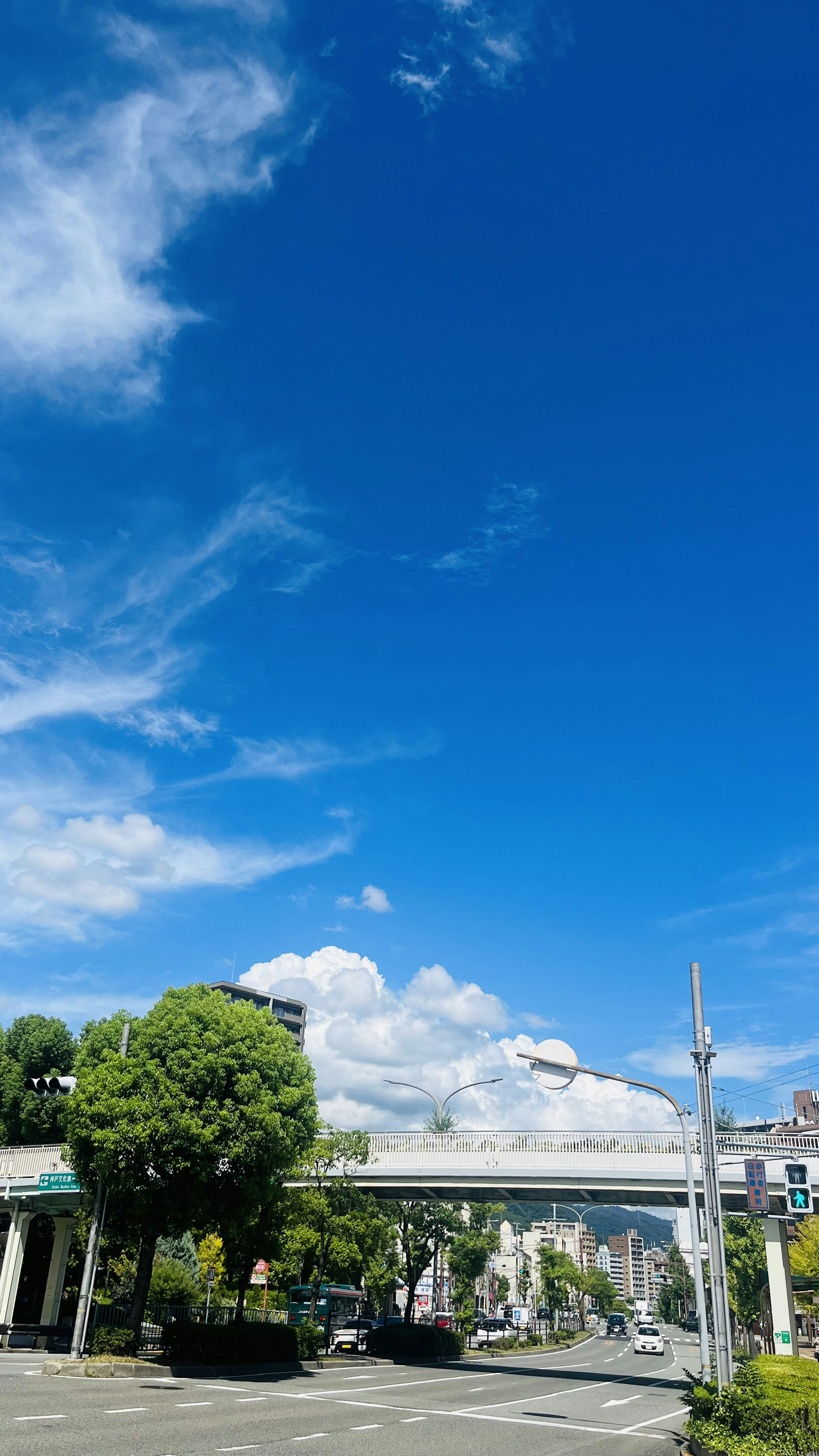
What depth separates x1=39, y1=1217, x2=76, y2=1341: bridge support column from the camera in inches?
1582

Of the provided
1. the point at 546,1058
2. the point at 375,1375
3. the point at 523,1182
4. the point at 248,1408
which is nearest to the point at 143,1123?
the point at 248,1408

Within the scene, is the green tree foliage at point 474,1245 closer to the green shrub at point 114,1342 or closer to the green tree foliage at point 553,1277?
the green shrub at point 114,1342

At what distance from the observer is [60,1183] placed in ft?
112

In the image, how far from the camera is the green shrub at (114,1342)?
27859 millimetres

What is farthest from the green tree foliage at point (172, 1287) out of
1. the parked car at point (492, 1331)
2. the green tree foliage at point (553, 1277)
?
the green tree foliage at point (553, 1277)

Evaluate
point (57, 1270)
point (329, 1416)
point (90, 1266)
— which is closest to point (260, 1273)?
point (57, 1270)

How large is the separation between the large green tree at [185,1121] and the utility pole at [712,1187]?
12.8 metres

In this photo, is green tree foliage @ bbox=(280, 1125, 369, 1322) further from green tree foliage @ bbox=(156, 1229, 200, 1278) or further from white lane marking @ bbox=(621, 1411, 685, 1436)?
white lane marking @ bbox=(621, 1411, 685, 1436)

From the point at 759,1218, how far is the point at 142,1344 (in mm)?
46590

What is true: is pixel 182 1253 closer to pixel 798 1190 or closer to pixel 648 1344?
pixel 648 1344

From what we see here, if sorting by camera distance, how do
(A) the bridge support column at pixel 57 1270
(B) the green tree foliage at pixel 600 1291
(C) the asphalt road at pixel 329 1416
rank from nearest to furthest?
(C) the asphalt road at pixel 329 1416 → (A) the bridge support column at pixel 57 1270 → (B) the green tree foliage at pixel 600 1291

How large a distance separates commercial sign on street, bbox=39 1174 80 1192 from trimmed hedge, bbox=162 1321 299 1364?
17.7 feet

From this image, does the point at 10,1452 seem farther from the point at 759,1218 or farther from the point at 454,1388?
the point at 759,1218

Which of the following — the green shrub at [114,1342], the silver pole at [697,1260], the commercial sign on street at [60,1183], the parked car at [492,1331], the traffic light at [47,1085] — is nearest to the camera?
the traffic light at [47,1085]
